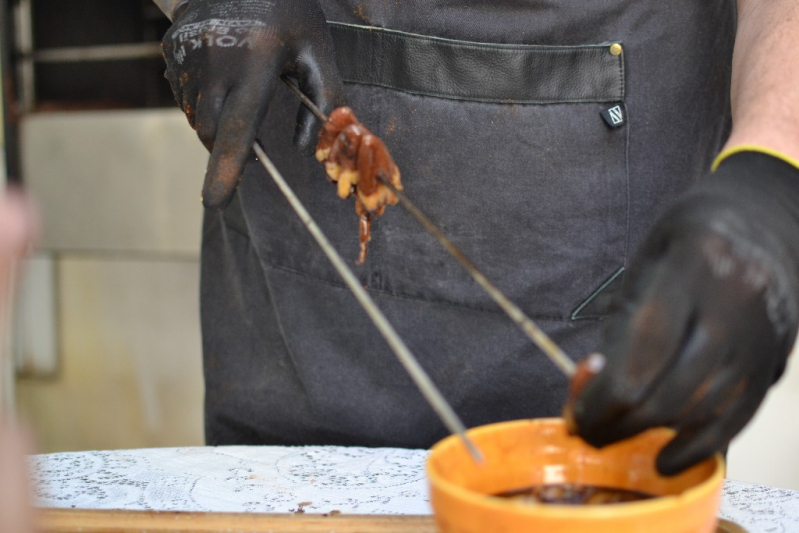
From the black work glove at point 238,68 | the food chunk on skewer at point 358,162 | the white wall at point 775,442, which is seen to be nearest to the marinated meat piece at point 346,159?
the food chunk on skewer at point 358,162

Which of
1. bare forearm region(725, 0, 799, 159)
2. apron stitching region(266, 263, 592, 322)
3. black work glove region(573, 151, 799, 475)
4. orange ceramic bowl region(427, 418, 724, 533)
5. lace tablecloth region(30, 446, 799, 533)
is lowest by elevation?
lace tablecloth region(30, 446, 799, 533)

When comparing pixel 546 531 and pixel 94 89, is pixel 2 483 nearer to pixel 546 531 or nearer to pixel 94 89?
pixel 546 531

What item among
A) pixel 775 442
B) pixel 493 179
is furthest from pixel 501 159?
pixel 775 442

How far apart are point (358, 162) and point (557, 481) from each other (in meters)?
0.50

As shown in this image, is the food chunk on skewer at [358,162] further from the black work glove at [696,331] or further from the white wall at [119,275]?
the white wall at [119,275]

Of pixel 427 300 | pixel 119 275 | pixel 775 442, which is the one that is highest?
pixel 427 300

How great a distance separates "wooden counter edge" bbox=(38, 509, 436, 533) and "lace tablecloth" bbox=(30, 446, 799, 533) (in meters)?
0.08

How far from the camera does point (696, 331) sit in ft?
2.53

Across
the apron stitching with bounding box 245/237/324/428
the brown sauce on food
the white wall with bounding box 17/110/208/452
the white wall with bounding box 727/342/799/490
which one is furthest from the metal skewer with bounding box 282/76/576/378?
the white wall with bounding box 17/110/208/452

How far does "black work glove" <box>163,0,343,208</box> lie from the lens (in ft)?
3.88

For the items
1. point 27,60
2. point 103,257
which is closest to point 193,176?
point 103,257

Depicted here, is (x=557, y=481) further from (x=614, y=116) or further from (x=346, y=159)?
(x=614, y=116)

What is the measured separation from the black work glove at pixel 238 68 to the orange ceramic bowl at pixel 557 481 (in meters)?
0.56

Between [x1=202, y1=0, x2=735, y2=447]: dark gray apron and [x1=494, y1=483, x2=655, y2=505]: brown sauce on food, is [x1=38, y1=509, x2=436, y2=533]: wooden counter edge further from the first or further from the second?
[x1=202, y1=0, x2=735, y2=447]: dark gray apron
